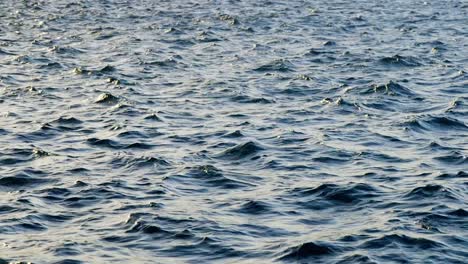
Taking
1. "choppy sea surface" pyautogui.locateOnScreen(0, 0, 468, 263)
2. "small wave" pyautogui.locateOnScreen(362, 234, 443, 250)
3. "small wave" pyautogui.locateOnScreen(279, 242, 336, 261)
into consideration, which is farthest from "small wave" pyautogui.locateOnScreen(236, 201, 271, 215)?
"small wave" pyautogui.locateOnScreen(362, 234, 443, 250)

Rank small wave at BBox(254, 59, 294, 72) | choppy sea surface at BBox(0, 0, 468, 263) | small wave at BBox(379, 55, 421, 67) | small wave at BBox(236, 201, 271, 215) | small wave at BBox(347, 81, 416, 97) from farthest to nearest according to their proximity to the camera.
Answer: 1. small wave at BBox(379, 55, 421, 67)
2. small wave at BBox(254, 59, 294, 72)
3. small wave at BBox(347, 81, 416, 97)
4. small wave at BBox(236, 201, 271, 215)
5. choppy sea surface at BBox(0, 0, 468, 263)

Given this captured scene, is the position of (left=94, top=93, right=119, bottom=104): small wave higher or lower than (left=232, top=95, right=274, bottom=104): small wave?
higher

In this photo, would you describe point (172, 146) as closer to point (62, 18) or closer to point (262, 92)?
point (262, 92)

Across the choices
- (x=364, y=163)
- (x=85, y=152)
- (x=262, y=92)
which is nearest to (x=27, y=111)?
(x=85, y=152)

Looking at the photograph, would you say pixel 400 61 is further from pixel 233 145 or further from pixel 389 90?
pixel 233 145

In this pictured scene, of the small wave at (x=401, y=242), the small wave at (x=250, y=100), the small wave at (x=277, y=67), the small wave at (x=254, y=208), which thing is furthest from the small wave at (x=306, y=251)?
the small wave at (x=277, y=67)

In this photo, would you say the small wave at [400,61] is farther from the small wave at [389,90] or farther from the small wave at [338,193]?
the small wave at [338,193]

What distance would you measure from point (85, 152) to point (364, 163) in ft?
31.8

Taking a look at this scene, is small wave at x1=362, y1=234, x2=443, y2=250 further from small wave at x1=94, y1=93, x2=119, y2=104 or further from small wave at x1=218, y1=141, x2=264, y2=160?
small wave at x1=94, y1=93, x2=119, y2=104

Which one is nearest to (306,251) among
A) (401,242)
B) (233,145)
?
(401,242)

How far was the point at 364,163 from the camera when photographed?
111 ft

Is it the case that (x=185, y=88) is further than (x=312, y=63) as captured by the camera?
No

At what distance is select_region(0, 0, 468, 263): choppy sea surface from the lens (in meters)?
26.4

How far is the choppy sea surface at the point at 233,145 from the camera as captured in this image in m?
26.4
